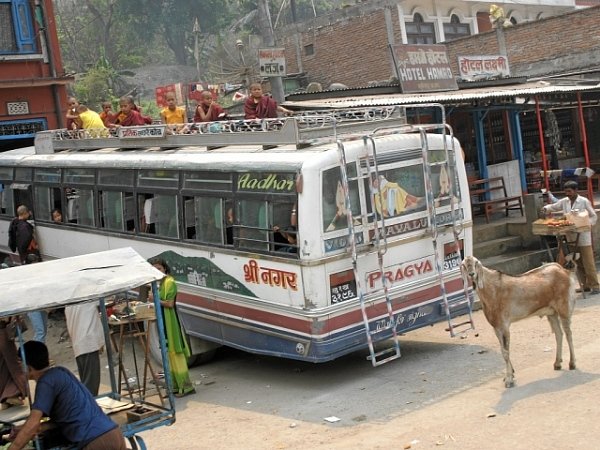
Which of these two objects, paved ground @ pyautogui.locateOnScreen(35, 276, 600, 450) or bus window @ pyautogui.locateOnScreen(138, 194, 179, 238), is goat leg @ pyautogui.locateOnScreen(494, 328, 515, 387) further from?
bus window @ pyautogui.locateOnScreen(138, 194, 179, 238)

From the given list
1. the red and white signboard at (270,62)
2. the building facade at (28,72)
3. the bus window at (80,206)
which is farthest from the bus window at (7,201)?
the red and white signboard at (270,62)

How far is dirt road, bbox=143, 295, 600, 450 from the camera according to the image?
704 cm

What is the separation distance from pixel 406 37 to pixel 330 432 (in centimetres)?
2161

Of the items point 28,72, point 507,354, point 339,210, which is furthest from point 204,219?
point 28,72

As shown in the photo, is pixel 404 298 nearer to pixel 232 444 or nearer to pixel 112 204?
pixel 232 444

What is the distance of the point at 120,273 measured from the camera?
6.35 metres

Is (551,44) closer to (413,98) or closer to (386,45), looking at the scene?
(386,45)

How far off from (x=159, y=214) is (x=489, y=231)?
646 cm

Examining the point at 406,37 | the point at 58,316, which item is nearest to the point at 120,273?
the point at 58,316

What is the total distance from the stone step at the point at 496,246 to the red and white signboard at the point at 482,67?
5.72 meters

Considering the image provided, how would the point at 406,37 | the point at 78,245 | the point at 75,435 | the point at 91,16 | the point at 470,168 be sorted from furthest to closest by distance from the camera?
the point at 91,16 → the point at 406,37 → the point at 470,168 → the point at 78,245 → the point at 75,435

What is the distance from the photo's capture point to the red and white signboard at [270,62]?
14.9 metres

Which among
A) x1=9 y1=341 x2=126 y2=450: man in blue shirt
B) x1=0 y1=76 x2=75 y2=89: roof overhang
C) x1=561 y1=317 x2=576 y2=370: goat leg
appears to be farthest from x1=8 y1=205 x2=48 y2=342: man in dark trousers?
x1=561 y1=317 x2=576 y2=370: goat leg

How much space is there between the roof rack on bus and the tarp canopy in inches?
120
